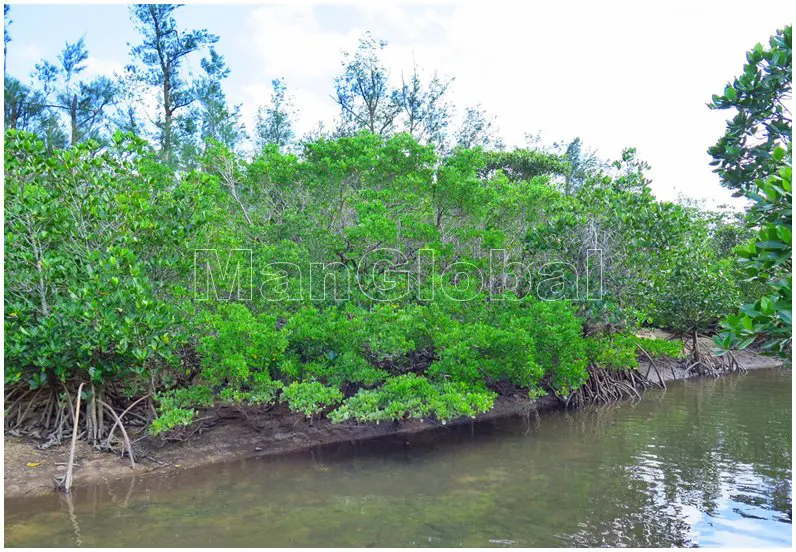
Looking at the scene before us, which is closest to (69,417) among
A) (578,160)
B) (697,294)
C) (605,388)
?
(605,388)

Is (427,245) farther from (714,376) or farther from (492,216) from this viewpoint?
(714,376)

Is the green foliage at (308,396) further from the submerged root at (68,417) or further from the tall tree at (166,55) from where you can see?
the tall tree at (166,55)

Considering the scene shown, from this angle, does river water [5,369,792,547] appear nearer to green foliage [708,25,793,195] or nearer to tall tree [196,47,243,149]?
green foliage [708,25,793,195]

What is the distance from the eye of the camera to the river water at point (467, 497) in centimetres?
643

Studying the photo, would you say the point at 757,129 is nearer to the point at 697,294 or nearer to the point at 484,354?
the point at 484,354

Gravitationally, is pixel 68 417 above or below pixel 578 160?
below

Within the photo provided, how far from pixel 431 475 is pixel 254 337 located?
3.07 m

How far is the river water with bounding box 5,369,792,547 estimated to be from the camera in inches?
253

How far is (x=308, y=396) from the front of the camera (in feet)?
28.1

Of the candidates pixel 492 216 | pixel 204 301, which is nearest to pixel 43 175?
pixel 204 301

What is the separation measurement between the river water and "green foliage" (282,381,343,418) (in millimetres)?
891

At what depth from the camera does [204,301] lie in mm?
9258

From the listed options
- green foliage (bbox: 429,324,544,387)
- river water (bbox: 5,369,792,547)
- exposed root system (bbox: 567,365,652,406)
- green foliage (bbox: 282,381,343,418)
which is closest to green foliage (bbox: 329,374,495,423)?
green foliage (bbox: 282,381,343,418)

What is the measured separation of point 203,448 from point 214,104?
679 inches
